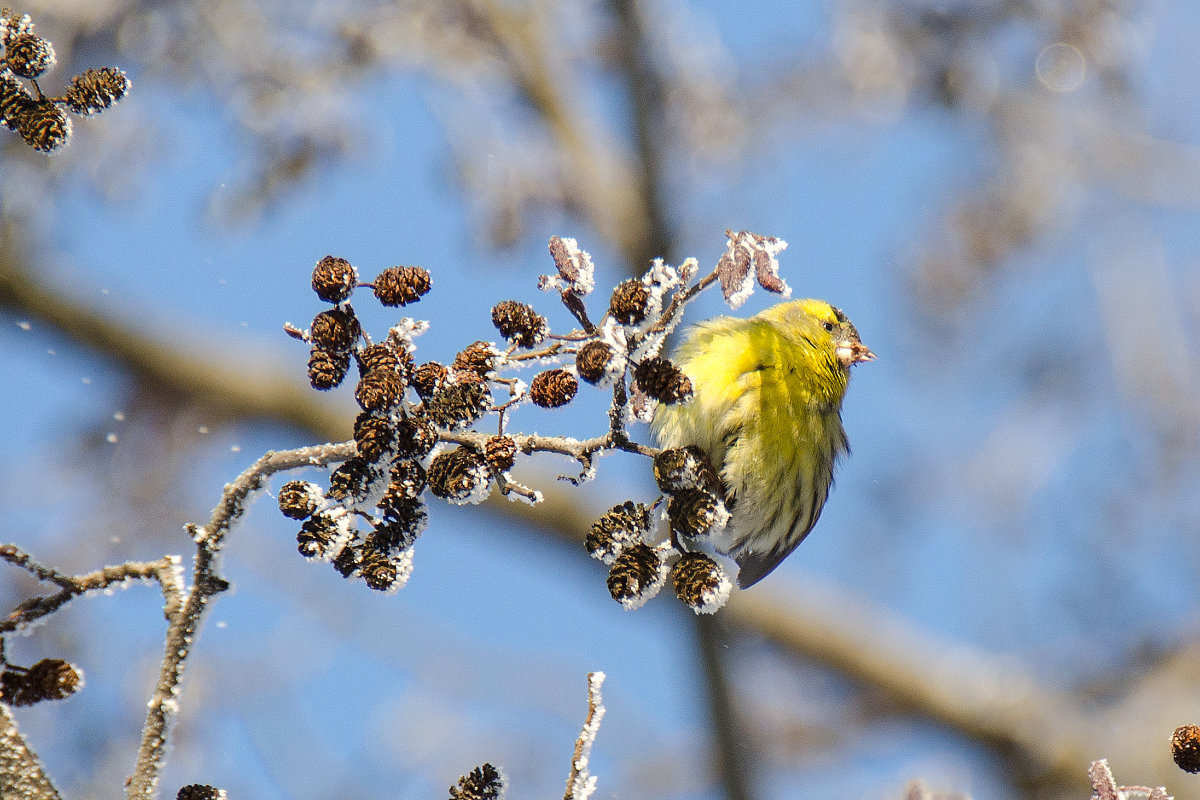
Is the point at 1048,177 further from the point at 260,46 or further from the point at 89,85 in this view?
the point at 89,85

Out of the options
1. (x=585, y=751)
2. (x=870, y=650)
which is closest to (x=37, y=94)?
(x=585, y=751)

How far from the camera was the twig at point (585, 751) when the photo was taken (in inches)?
43.5

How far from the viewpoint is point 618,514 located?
1.22 metres

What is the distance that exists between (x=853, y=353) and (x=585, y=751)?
1533 mm

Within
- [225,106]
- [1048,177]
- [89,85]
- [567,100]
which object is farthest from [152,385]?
[1048,177]

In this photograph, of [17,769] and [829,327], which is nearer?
[17,769]

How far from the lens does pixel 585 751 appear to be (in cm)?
111

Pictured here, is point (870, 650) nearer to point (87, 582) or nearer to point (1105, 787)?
point (1105, 787)

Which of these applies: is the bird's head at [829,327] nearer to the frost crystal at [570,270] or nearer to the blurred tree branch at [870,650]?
the frost crystal at [570,270]

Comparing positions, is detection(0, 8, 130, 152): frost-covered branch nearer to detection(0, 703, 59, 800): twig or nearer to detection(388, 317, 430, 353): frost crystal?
detection(388, 317, 430, 353): frost crystal

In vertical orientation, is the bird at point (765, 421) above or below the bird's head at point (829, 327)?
below

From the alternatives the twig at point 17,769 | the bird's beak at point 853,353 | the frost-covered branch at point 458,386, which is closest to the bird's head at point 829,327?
the bird's beak at point 853,353

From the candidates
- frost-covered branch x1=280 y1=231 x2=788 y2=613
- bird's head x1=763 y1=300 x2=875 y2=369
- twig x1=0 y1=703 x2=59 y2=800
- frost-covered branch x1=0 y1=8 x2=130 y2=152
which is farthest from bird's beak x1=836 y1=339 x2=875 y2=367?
twig x1=0 y1=703 x2=59 y2=800

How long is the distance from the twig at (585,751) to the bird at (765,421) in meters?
0.92
